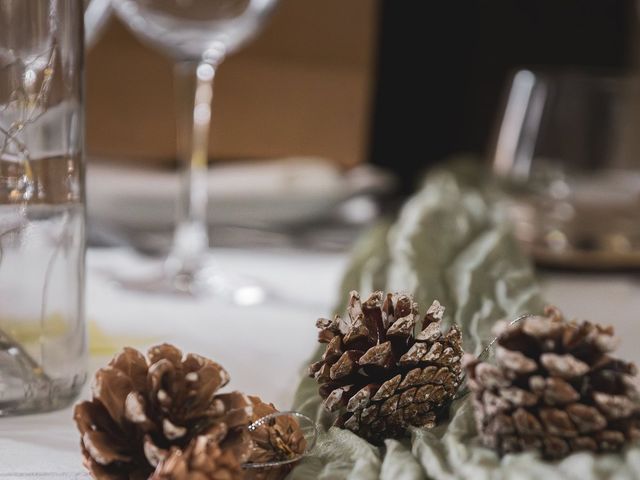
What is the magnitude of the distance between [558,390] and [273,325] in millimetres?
253

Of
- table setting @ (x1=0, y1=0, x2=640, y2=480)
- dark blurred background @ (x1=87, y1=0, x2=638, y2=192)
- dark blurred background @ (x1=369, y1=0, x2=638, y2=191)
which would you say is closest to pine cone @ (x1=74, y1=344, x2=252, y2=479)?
table setting @ (x1=0, y1=0, x2=640, y2=480)

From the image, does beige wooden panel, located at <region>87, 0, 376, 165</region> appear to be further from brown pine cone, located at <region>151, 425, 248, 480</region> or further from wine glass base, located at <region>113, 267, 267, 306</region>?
brown pine cone, located at <region>151, 425, 248, 480</region>

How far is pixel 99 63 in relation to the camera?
879mm

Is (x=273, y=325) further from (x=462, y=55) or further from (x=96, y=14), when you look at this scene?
(x=462, y=55)

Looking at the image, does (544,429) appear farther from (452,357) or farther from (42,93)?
(42,93)

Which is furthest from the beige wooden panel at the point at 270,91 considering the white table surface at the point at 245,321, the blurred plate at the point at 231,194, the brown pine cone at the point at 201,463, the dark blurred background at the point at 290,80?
the brown pine cone at the point at 201,463

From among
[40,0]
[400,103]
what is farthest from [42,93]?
[400,103]

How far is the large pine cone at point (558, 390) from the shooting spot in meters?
0.22

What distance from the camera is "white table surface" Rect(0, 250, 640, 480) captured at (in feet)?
0.95

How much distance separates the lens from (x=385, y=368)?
263 millimetres

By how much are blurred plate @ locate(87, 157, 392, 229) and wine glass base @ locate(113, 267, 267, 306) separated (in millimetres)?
128

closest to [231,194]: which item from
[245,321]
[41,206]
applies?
[245,321]

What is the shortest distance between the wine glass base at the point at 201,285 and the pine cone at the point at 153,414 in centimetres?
26

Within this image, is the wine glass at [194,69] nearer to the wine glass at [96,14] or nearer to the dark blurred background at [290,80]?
the wine glass at [96,14]
